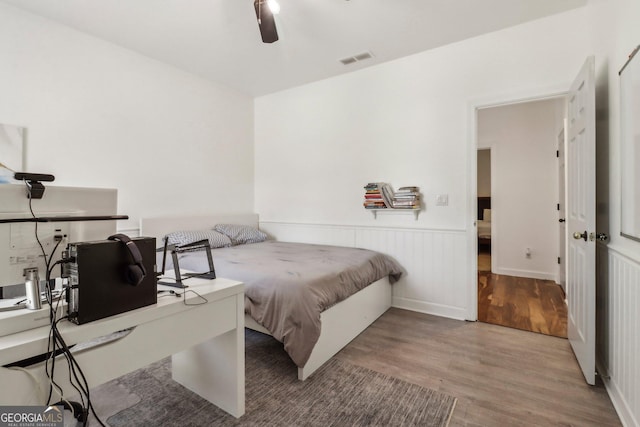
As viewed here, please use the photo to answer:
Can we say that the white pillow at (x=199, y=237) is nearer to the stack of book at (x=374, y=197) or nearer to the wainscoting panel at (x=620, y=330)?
the stack of book at (x=374, y=197)

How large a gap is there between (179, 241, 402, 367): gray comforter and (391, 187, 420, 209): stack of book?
0.58 metres

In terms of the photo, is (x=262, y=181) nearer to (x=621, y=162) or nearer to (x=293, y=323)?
(x=293, y=323)

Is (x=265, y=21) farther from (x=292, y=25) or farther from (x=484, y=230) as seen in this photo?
(x=484, y=230)

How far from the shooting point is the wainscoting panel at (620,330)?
1.47 metres

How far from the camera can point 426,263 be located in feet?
10.6

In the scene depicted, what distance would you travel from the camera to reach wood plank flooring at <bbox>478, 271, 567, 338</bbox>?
2.84 metres

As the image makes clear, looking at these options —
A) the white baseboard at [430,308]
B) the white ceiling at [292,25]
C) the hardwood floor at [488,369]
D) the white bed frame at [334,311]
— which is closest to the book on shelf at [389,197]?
the white bed frame at [334,311]

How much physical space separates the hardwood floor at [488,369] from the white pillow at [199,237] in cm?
188

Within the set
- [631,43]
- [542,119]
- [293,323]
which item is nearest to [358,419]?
[293,323]

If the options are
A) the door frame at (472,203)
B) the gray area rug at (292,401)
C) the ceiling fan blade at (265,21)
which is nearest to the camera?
the gray area rug at (292,401)

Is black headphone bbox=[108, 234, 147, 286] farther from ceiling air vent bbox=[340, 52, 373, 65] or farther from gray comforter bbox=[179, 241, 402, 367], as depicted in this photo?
ceiling air vent bbox=[340, 52, 373, 65]

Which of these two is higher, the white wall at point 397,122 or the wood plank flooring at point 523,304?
the white wall at point 397,122

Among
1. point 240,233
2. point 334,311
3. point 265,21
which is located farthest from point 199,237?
point 265,21

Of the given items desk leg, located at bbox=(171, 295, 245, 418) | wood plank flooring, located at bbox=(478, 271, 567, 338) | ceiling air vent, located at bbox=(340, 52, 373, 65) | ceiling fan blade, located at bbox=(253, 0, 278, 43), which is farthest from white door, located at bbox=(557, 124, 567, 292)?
desk leg, located at bbox=(171, 295, 245, 418)
